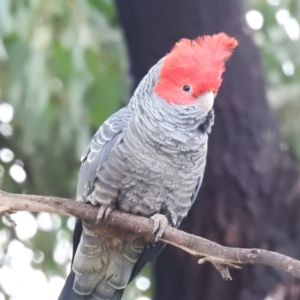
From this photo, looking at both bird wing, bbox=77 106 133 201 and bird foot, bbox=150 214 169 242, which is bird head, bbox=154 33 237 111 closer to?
bird wing, bbox=77 106 133 201

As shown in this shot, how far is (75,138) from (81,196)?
0.91 m

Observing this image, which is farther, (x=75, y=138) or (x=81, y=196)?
(x=75, y=138)

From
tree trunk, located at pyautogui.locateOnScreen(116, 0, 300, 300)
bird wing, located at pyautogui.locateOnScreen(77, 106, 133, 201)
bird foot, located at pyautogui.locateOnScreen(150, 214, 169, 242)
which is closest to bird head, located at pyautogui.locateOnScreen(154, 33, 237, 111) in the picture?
bird wing, located at pyautogui.locateOnScreen(77, 106, 133, 201)

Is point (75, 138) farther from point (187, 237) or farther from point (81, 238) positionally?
point (187, 237)

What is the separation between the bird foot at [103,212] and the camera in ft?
6.43

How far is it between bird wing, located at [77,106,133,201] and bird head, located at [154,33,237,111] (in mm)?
169

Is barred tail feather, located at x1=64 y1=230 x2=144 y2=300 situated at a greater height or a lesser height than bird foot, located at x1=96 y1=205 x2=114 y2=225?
lesser

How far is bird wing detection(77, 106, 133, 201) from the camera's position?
6.65 ft

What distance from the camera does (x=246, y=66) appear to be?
9.07 feet

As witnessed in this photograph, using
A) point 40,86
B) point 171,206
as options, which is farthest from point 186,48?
point 40,86

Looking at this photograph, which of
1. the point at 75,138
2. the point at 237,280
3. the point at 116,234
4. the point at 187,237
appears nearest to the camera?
the point at 187,237

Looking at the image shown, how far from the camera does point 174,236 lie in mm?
1792

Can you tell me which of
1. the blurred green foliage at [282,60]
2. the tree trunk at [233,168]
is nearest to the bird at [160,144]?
the tree trunk at [233,168]

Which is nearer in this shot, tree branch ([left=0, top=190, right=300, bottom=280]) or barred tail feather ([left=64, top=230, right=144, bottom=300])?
tree branch ([left=0, top=190, right=300, bottom=280])
